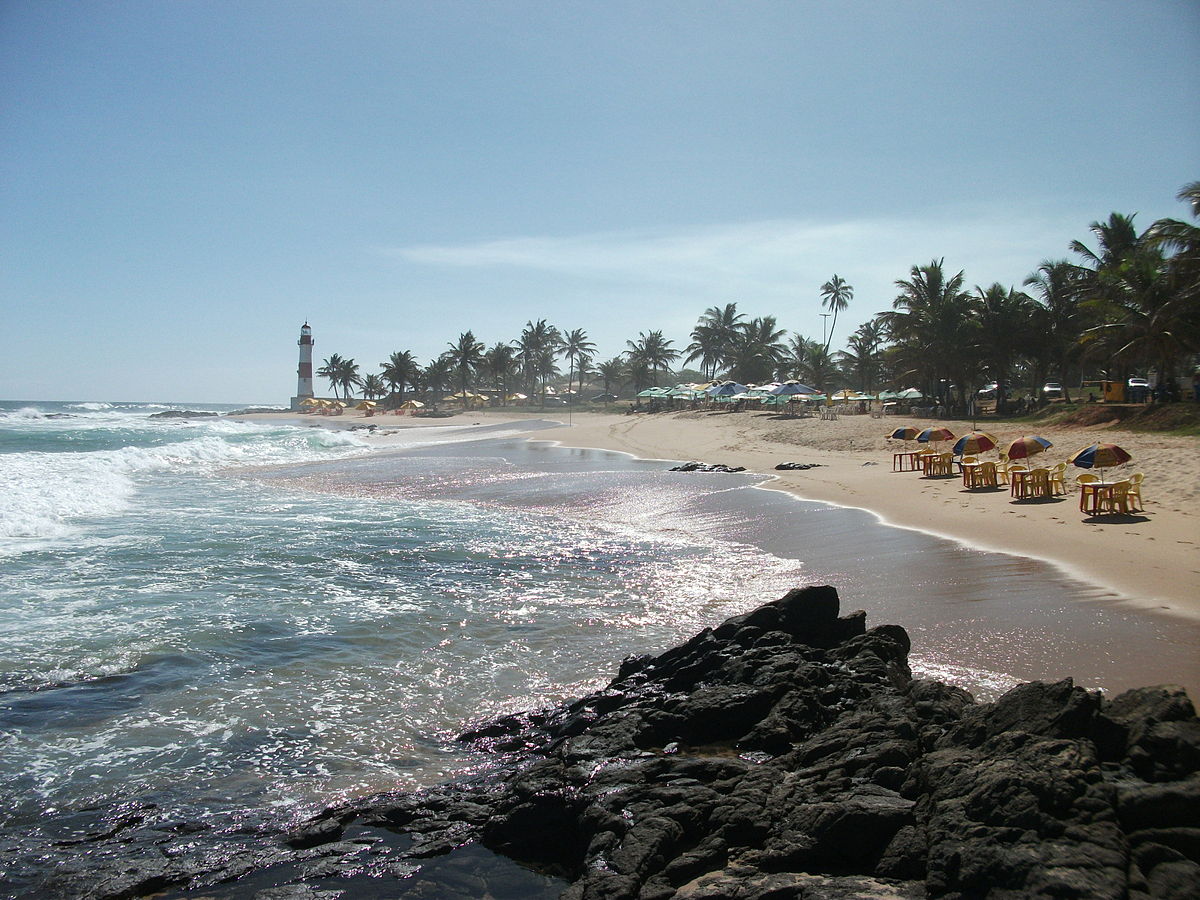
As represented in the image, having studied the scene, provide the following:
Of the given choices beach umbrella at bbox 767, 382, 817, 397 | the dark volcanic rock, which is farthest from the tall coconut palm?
beach umbrella at bbox 767, 382, 817, 397

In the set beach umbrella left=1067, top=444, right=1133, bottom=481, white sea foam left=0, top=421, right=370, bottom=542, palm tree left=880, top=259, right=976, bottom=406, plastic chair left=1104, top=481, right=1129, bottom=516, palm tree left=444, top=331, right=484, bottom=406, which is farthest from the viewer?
palm tree left=444, top=331, right=484, bottom=406

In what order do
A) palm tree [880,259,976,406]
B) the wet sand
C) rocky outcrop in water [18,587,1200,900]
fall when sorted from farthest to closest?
palm tree [880,259,976,406] → the wet sand → rocky outcrop in water [18,587,1200,900]

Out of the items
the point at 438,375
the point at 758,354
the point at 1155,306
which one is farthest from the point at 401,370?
the point at 1155,306

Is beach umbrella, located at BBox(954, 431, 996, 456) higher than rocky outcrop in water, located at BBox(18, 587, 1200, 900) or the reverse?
higher

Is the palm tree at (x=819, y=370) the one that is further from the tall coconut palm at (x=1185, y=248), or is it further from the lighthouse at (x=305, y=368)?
the lighthouse at (x=305, y=368)

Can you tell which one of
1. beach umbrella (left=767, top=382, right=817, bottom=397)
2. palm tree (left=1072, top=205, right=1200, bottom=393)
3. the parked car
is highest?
palm tree (left=1072, top=205, right=1200, bottom=393)

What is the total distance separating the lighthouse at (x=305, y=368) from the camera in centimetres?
10206

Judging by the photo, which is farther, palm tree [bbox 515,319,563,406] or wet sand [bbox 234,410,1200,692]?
palm tree [bbox 515,319,563,406]

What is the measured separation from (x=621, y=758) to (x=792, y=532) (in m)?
9.54

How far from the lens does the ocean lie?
20.2 ft

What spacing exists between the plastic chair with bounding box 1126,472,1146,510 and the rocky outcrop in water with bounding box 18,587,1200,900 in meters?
10.6

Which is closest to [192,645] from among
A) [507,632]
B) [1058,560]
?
[507,632]

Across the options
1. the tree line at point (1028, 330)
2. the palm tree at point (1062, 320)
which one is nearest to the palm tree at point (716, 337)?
the tree line at point (1028, 330)

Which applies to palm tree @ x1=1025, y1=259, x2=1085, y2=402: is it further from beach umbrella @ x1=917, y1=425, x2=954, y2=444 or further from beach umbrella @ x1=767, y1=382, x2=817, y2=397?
beach umbrella @ x1=917, y1=425, x2=954, y2=444
